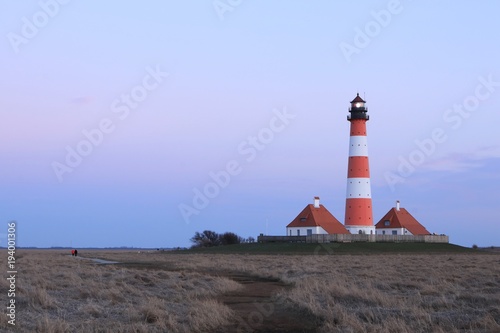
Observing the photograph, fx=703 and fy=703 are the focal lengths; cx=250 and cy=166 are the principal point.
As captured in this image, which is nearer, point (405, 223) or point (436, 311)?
point (436, 311)

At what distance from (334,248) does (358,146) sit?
33.4ft

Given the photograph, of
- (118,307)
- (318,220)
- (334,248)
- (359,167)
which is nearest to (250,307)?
(118,307)

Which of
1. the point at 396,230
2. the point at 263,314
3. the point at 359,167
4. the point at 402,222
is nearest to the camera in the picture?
the point at 263,314

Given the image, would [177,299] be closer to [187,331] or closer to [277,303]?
[277,303]

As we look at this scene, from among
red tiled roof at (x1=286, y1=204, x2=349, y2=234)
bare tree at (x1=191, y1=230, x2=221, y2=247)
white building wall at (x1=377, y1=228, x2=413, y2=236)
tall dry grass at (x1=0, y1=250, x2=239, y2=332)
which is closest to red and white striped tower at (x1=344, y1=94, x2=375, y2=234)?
red tiled roof at (x1=286, y1=204, x2=349, y2=234)

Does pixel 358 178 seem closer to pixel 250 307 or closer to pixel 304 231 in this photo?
pixel 304 231

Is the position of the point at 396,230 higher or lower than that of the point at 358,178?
lower

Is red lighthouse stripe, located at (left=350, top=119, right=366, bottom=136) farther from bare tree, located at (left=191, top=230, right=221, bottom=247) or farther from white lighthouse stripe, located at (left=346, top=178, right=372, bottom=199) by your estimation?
bare tree, located at (left=191, top=230, right=221, bottom=247)

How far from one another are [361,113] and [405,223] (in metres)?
19.8

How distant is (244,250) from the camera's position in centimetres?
6944

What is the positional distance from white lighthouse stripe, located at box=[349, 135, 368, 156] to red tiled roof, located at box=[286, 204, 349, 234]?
8.89 m

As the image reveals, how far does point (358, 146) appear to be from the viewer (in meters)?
66.4

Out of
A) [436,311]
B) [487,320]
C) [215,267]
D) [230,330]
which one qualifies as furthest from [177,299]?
[215,267]

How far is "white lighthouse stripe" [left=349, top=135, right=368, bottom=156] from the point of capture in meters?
66.3
